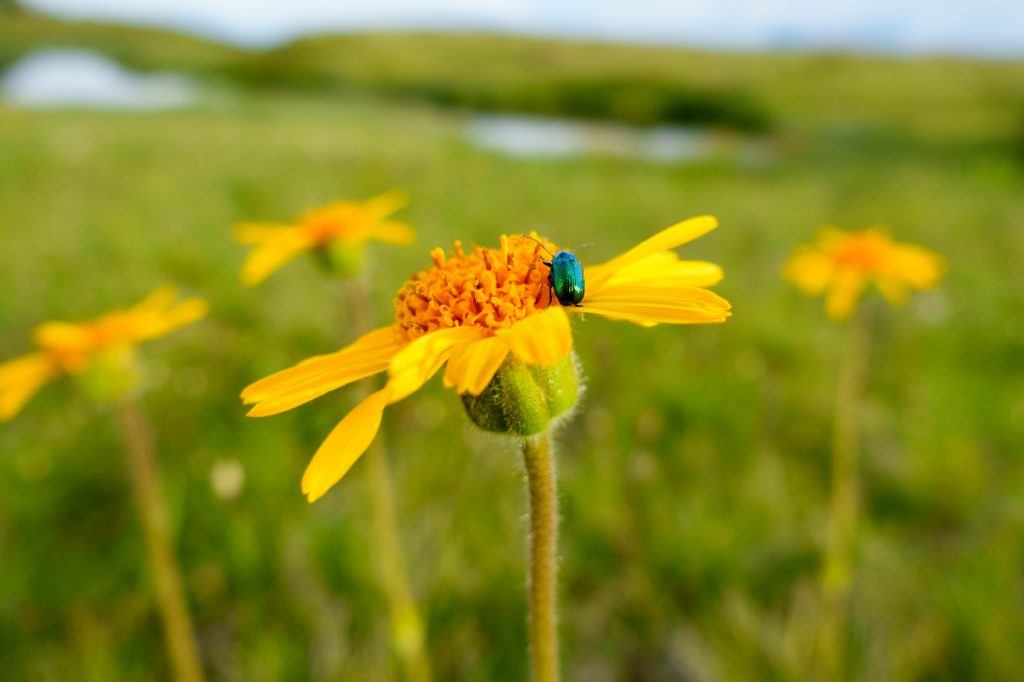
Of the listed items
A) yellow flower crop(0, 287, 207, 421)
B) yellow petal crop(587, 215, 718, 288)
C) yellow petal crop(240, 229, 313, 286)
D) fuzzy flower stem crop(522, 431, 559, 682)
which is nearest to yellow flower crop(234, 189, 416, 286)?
yellow petal crop(240, 229, 313, 286)

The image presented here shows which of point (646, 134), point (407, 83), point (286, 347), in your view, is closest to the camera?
point (286, 347)

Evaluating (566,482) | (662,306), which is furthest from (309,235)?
(566,482)

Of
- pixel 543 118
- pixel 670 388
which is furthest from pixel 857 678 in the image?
pixel 543 118

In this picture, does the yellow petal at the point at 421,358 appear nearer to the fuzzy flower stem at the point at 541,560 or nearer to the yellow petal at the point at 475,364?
the yellow petal at the point at 475,364

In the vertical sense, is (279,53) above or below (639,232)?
above

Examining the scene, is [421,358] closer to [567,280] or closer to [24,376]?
[567,280]

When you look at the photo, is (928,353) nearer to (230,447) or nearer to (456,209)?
(230,447)

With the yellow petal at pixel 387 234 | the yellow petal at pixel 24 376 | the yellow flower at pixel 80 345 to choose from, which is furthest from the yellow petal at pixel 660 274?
the yellow petal at pixel 24 376
